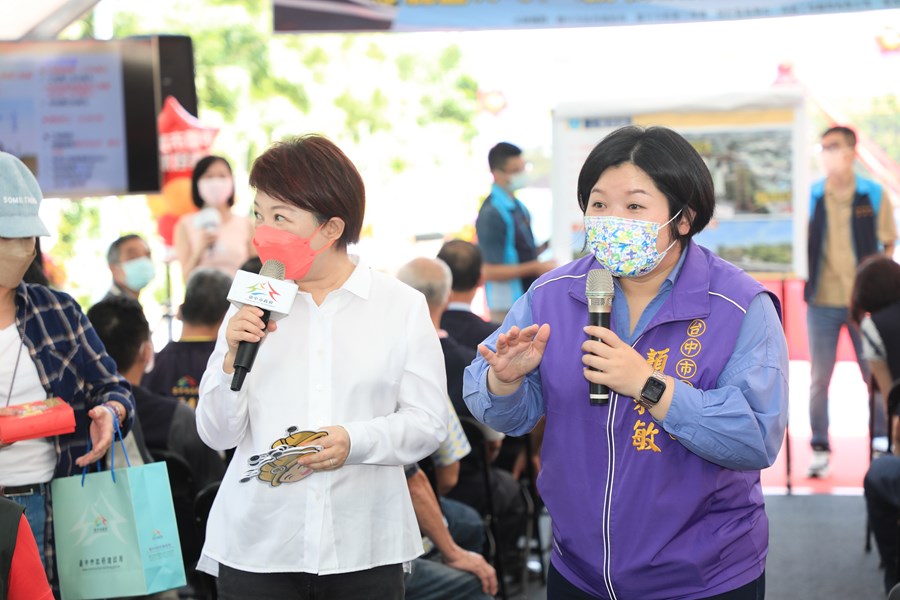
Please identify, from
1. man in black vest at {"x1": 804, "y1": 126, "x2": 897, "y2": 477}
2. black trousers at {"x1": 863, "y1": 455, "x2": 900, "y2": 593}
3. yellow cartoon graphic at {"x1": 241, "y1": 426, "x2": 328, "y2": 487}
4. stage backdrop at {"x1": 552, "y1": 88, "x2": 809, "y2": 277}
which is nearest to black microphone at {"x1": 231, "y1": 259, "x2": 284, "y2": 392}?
yellow cartoon graphic at {"x1": 241, "y1": 426, "x2": 328, "y2": 487}

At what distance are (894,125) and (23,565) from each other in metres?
12.8

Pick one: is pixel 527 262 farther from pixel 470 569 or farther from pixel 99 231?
pixel 99 231

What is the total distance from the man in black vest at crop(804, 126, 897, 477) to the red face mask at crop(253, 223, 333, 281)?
4892 mm

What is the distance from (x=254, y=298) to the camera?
1.98m

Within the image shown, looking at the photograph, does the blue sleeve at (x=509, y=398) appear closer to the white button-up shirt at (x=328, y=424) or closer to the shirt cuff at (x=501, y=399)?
the shirt cuff at (x=501, y=399)

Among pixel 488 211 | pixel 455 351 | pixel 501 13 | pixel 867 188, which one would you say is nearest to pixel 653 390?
pixel 455 351

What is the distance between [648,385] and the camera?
1.80 meters

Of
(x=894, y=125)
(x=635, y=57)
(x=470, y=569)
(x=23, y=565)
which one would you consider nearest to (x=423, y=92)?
(x=635, y=57)

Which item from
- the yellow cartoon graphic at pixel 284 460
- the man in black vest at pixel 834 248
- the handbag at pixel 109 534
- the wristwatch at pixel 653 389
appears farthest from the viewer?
the man in black vest at pixel 834 248

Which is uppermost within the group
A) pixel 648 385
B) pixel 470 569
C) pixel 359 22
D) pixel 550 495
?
pixel 359 22

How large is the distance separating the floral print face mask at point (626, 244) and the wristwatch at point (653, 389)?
0.25 m

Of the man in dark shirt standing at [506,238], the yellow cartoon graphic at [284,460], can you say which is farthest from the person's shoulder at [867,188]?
the yellow cartoon graphic at [284,460]

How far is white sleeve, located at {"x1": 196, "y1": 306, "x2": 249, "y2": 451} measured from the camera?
6.82 ft

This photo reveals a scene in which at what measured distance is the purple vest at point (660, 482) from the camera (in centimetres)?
190
